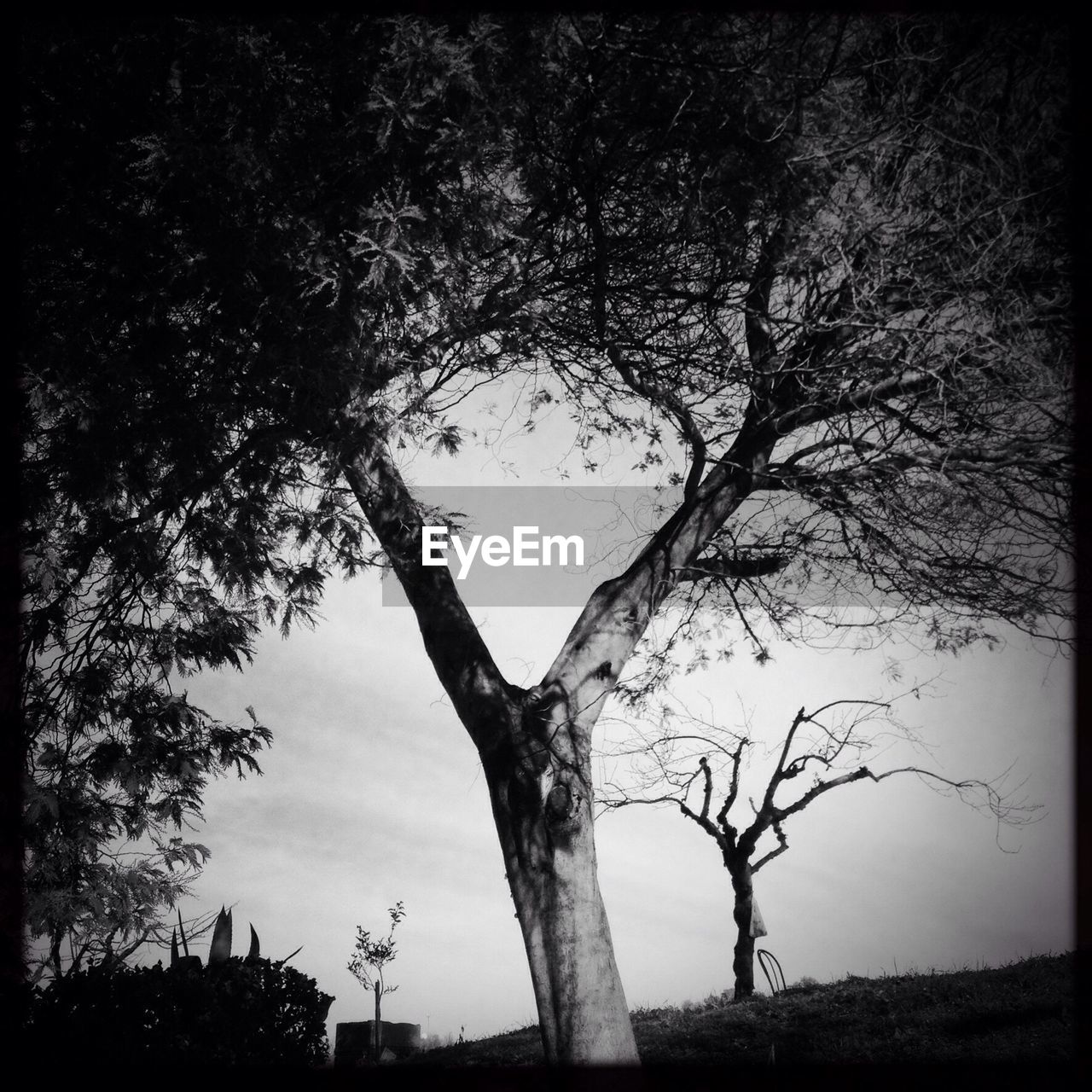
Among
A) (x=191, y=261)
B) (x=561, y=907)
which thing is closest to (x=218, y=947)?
(x=561, y=907)

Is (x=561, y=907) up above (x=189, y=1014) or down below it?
above

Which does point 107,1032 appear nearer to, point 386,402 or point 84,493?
point 84,493

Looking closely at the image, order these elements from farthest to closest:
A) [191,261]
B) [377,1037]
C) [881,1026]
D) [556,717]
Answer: [377,1037], [881,1026], [556,717], [191,261]

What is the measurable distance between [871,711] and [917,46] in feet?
18.5

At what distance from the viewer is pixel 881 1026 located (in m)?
7.54

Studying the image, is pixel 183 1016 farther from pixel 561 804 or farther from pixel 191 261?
pixel 191 261

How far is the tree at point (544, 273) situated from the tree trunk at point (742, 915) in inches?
269

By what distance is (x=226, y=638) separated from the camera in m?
7.04

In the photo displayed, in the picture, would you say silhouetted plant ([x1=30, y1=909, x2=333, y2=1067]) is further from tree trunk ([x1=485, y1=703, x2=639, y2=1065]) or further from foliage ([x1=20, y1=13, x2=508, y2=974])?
tree trunk ([x1=485, y1=703, x2=639, y2=1065])

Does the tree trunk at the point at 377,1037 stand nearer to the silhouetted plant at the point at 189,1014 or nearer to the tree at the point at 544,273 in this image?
the silhouetted plant at the point at 189,1014

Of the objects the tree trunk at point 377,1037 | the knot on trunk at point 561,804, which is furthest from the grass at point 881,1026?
the knot on trunk at point 561,804

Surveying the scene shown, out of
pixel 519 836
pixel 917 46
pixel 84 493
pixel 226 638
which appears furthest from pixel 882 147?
pixel 226 638

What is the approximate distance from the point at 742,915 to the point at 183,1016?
8.49m

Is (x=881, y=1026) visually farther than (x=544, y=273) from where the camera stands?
Yes
